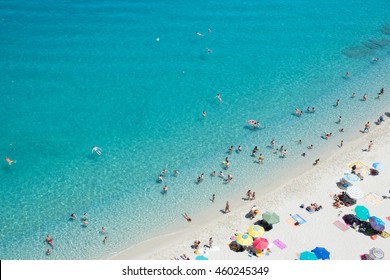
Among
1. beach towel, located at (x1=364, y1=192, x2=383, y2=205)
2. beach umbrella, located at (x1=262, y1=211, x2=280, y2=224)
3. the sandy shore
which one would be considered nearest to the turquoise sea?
the sandy shore

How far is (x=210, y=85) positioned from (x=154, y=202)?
18922mm

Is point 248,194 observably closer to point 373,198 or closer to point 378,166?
point 373,198

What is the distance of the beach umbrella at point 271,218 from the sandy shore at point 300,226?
2.25 ft

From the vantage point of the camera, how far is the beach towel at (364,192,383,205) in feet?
119

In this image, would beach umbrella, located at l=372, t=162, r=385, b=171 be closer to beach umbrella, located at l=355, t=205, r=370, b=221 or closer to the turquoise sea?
the turquoise sea

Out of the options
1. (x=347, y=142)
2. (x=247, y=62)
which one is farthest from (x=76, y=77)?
(x=347, y=142)

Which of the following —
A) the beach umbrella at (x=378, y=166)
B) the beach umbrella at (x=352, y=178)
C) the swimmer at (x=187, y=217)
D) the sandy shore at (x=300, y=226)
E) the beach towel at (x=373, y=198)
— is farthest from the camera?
the beach umbrella at (x=378, y=166)

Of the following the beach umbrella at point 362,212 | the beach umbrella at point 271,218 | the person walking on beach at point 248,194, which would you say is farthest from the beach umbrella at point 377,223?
the person walking on beach at point 248,194

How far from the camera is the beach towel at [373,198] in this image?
36.4 metres

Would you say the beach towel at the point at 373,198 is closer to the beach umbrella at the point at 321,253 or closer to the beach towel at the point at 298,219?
the beach towel at the point at 298,219

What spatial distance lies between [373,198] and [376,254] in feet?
21.2

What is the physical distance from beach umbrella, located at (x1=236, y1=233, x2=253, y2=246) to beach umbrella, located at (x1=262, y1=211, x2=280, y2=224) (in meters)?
2.24

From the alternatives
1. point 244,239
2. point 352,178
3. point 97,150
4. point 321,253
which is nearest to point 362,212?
point 352,178
